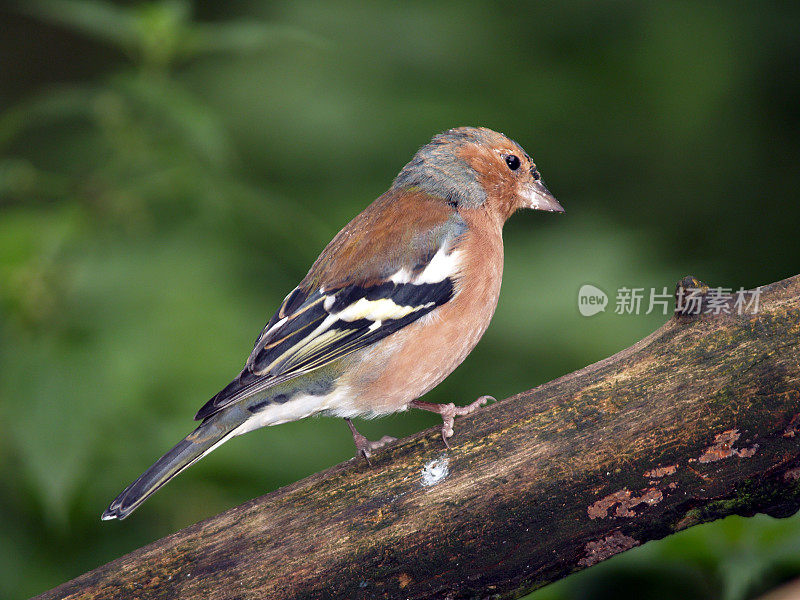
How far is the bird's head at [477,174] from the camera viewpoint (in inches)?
155

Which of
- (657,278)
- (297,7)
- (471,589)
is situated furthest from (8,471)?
(297,7)

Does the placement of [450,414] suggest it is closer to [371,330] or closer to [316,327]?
[371,330]

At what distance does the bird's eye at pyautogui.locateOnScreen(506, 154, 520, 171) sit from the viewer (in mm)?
4027

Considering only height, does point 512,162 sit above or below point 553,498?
above

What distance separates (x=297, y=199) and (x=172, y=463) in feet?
11.1

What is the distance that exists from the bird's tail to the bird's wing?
0.53ft

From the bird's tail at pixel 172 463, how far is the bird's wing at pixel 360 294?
0.53ft

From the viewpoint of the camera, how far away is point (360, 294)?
3.43 m

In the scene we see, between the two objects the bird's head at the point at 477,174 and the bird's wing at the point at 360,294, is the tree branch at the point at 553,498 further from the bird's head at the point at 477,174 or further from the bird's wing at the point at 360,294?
the bird's head at the point at 477,174
